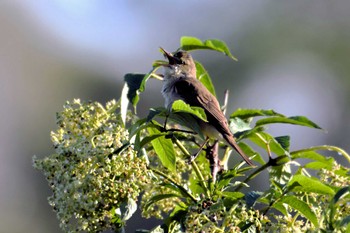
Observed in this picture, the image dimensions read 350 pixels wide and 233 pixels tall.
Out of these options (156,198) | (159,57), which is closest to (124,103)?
(156,198)

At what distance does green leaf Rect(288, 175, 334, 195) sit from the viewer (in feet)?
8.06

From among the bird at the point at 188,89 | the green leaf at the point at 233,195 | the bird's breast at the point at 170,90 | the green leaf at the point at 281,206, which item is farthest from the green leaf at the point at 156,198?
the bird's breast at the point at 170,90

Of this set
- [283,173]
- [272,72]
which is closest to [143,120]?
[283,173]

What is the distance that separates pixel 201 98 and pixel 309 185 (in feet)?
5.50

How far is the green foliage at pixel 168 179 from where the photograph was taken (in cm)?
239

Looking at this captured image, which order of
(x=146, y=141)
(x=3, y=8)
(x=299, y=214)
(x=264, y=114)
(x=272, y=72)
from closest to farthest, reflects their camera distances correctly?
(x=299, y=214) < (x=146, y=141) < (x=264, y=114) < (x=272, y=72) < (x=3, y=8)

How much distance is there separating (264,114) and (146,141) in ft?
1.49

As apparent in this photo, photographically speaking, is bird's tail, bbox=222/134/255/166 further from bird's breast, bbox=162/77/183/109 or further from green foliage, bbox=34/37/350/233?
bird's breast, bbox=162/77/183/109

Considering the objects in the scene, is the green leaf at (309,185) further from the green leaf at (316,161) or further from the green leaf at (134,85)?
the green leaf at (134,85)

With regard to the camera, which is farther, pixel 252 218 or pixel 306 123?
pixel 306 123

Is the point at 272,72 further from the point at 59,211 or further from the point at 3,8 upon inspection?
the point at 59,211

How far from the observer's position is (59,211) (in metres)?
2.54

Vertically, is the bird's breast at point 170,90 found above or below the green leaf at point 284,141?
above

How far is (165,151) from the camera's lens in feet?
9.02
